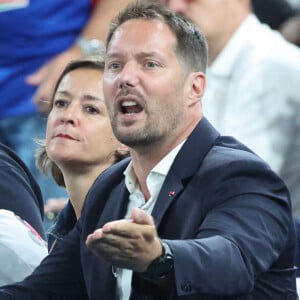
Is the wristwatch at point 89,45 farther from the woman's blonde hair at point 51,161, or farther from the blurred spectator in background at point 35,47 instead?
the woman's blonde hair at point 51,161

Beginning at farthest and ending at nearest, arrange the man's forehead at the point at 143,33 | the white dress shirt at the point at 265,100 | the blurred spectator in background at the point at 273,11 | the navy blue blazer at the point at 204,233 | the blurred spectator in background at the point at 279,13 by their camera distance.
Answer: the blurred spectator in background at the point at 273,11 < the blurred spectator in background at the point at 279,13 < the white dress shirt at the point at 265,100 < the man's forehead at the point at 143,33 < the navy blue blazer at the point at 204,233

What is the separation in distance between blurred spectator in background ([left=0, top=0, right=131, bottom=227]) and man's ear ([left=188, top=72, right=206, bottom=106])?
69.3 inches

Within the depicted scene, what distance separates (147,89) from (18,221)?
29.8 inches

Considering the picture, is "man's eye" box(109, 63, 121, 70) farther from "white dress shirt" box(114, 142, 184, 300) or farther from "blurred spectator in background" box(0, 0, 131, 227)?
"blurred spectator in background" box(0, 0, 131, 227)

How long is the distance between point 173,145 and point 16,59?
78.3 inches

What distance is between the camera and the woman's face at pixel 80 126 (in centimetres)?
401

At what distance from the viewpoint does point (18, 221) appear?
3586mm

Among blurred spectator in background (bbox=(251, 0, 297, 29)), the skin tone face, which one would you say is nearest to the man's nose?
the skin tone face

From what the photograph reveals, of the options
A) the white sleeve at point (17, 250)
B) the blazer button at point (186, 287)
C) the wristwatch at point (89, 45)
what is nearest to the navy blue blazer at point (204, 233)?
the blazer button at point (186, 287)

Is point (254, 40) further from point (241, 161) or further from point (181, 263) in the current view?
point (181, 263)

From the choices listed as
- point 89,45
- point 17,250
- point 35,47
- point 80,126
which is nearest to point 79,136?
point 80,126

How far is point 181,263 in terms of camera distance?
100 inches

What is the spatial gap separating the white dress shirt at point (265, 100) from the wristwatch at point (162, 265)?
151 cm

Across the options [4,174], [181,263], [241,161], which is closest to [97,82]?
[4,174]
